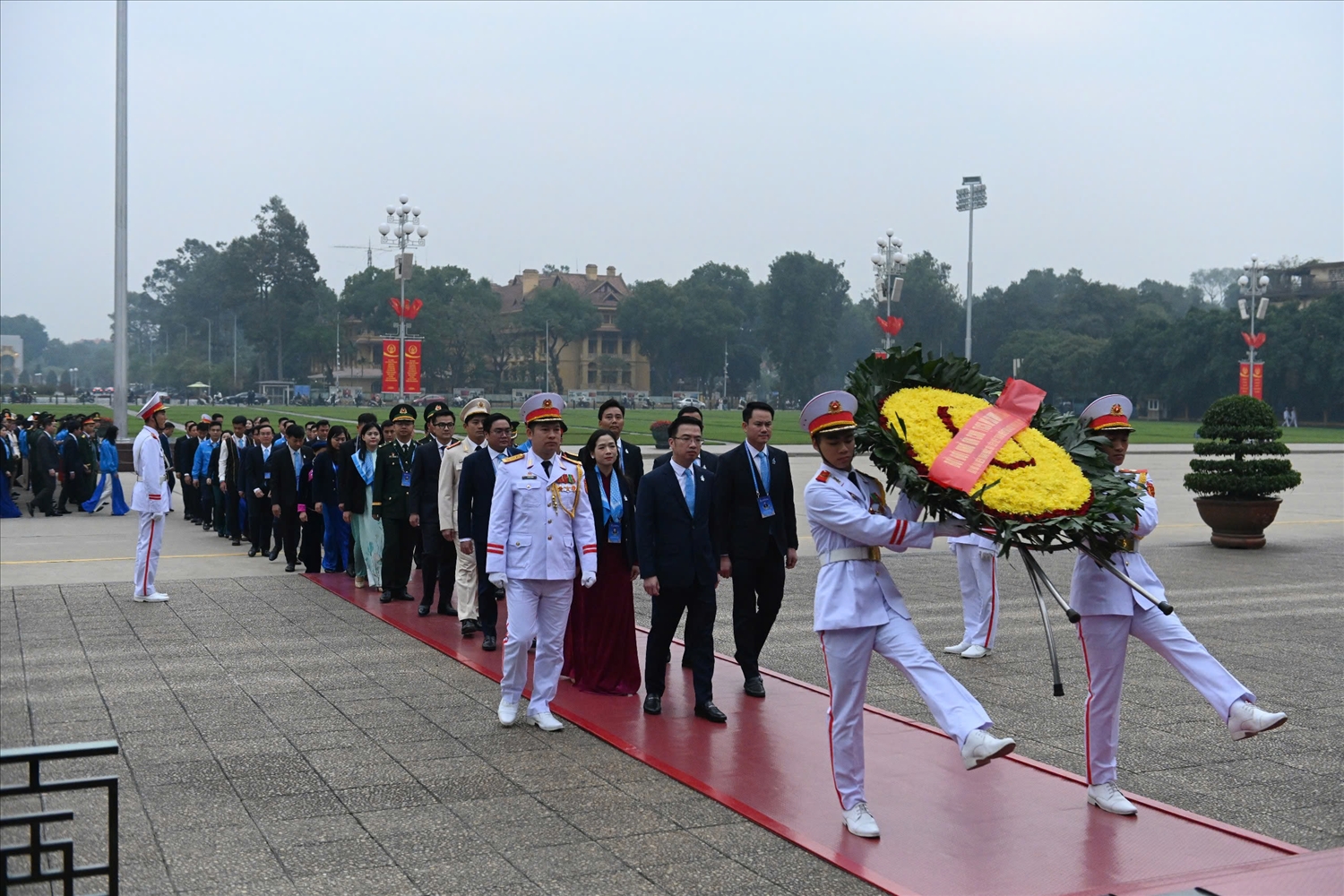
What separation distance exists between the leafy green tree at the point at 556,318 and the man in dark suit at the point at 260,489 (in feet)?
254

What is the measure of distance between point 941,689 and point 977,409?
3.98 feet

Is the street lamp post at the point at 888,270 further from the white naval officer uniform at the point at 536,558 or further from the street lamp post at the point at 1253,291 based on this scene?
the white naval officer uniform at the point at 536,558

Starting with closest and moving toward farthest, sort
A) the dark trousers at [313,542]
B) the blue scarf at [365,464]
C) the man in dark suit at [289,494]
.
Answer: the blue scarf at [365,464] < the dark trousers at [313,542] < the man in dark suit at [289,494]

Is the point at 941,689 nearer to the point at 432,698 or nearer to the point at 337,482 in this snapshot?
the point at 432,698

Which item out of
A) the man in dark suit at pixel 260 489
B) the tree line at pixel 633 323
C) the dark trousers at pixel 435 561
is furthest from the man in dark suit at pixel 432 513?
the tree line at pixel 633 323

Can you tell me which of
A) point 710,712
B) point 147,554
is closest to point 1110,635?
point 710,712

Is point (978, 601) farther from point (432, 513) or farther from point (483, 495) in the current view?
point (432, 513)

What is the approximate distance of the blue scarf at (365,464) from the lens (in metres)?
11.8

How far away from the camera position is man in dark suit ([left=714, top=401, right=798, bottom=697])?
7.52 metres

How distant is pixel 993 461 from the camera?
490 cm

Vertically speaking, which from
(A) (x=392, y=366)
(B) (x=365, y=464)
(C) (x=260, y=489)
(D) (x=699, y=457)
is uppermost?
(A) (x=392, y=366)

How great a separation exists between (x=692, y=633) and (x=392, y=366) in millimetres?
28225

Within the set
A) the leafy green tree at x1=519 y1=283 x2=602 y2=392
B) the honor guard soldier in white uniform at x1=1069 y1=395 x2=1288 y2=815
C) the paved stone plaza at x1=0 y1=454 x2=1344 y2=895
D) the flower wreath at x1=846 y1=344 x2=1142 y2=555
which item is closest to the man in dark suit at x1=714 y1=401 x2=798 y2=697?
the paved stone plaza at x1=0 y1=454 x2=1344 y2=895

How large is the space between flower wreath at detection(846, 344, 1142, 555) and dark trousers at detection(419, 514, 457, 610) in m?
5.67
